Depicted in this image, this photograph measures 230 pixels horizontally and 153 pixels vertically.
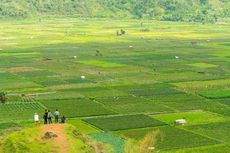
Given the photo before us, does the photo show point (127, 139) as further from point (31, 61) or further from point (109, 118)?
point (31, 61)

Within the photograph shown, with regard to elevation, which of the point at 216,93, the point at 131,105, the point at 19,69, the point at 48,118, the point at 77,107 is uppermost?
the point at 48,118

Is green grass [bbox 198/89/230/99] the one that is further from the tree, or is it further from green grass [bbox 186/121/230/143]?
the tree

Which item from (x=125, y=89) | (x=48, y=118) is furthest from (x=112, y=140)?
(x=125, y=89)

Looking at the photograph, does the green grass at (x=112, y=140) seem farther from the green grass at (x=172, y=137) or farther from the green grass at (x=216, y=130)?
the green grass at (x=216, y=130)

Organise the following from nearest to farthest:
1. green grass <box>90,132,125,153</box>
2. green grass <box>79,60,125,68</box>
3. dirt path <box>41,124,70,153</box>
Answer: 1. dirt path <box>41,124,70,153</box>
2. green grass <box>90,132,125,153</box>
3. green grass <box>79,60,125,68</box>

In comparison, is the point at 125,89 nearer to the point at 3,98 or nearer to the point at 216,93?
the point at 216,93

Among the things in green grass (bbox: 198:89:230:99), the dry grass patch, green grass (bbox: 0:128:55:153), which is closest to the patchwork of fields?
green grass (bbox: 198:89:230:99)
